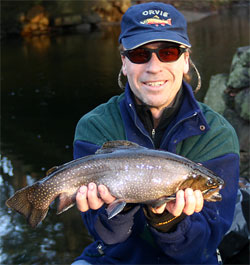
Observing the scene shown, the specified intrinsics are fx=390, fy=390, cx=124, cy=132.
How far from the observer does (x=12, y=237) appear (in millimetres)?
4914

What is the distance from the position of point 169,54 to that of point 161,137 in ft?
2.02

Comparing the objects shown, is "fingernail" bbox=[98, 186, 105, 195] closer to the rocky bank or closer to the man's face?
the man's face

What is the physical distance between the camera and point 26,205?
2.53 metres

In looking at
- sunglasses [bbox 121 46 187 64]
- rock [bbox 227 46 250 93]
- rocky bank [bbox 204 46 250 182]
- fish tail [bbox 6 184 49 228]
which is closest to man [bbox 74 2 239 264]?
sunglasses [bbox 121 46 187 64]

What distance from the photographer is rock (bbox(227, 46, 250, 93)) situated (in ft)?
22.2

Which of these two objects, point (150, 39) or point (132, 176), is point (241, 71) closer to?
point (150, 39)

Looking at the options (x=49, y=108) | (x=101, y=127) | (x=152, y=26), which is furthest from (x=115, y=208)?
(x=49, y=108)

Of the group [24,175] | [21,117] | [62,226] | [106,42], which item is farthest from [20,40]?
[62,226]

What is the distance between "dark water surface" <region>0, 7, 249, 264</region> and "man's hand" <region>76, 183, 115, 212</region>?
2.37 metres

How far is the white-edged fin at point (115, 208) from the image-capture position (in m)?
2.36

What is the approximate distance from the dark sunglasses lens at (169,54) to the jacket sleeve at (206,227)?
0.76 meters

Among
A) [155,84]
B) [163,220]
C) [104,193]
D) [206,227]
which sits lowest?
[206,227]

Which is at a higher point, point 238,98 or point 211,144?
point 211,144

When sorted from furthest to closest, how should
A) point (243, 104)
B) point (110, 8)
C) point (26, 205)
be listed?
1. point (110, 8)
2. point (243, 104)
3. point (26, 205)
